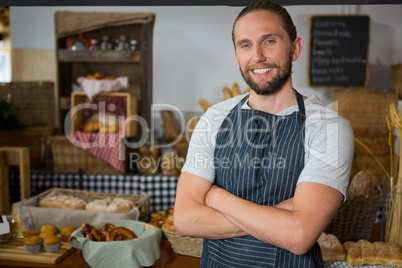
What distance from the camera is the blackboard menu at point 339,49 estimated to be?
3.94 metres

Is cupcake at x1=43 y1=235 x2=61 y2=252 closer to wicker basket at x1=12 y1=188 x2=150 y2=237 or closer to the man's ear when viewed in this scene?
wicker basket at x1=12 y1=188 x2=150 y2=237

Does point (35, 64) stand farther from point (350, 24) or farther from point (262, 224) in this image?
point (262, 224)

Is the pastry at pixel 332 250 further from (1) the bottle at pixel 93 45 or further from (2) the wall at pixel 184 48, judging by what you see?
(1) the bottle at pixel 93 45

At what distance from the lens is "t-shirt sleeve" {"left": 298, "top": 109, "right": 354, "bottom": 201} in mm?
1313

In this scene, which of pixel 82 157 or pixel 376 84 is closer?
pixel 82 157

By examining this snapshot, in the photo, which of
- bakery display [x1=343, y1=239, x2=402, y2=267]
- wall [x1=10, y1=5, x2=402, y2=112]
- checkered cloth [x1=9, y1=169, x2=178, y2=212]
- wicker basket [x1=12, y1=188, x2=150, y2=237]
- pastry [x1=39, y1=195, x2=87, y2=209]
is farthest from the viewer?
wall [x1=10, y1=5, x2=402, y2=112]

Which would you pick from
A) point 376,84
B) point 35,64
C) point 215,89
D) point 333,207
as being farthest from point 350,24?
point 35,64

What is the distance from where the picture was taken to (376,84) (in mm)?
4258

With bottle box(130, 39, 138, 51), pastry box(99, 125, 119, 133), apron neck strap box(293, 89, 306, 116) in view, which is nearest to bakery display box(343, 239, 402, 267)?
apron neck strap box(293, 89, 306, 116)

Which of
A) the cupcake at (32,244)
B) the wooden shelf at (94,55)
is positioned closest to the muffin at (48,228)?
the cupcake at (32,244)

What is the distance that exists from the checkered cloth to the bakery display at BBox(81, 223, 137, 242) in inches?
40.2

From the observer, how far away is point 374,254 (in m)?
1.93

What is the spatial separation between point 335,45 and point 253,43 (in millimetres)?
2879

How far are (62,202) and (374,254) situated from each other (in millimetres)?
1872
